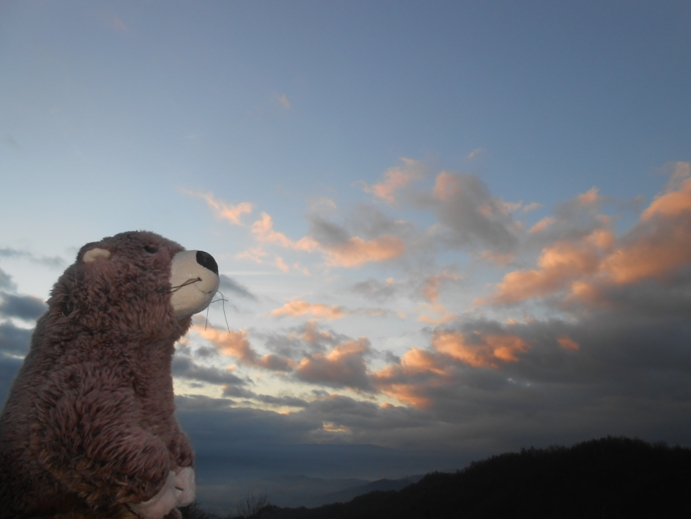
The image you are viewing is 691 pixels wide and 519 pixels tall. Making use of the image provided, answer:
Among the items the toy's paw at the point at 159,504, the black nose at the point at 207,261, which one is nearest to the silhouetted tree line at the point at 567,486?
the toy's paw at the point at 159,504

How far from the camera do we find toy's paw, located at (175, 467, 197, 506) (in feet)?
8.09

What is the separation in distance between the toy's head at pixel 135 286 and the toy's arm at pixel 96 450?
55 cm

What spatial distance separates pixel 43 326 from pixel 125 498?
48.4 inches

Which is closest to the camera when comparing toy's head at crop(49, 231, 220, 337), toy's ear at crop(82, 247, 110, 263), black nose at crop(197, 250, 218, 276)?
toy's head at crop(49, 231, 220, 337)

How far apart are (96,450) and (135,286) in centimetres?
100

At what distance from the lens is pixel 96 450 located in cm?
200

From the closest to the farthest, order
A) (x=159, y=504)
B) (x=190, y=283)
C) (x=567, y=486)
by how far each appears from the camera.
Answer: (x=159, y=504) → (x=190, y=283) → (x=567, y=486)

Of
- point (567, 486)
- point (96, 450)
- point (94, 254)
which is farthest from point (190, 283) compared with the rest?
point (567, 486)

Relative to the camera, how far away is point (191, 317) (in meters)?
3.11

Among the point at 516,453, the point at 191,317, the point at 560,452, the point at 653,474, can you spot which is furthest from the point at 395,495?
the point at 191,317

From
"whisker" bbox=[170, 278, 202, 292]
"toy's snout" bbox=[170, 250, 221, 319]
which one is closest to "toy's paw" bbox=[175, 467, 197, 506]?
"toy's snout" bbox=[170, 250, 221, 319]

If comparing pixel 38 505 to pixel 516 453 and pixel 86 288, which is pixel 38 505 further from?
pixel 516 453

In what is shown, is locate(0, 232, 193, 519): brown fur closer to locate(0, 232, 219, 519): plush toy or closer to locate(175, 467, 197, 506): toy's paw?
locate(0, 232, 219, 519): plush toy

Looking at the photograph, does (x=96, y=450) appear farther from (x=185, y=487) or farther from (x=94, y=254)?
(x=94, y=254)
